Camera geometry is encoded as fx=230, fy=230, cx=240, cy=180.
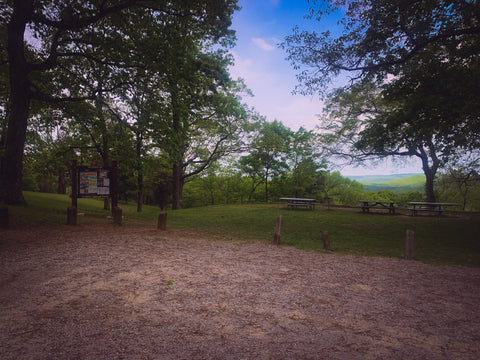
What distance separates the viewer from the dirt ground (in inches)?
99.2

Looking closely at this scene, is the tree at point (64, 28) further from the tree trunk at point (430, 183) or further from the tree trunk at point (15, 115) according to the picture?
the tree trunk at point (430, 183)

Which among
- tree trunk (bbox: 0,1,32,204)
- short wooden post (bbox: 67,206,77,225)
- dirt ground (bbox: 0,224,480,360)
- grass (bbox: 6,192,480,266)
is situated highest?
tree trunk (bbox: 0,1,32,204)

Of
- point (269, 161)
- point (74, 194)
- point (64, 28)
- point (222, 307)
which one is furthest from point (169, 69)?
point (269, 161)

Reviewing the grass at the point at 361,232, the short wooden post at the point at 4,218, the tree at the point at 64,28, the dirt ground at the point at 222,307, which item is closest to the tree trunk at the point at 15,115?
the tree at the point at 64,28

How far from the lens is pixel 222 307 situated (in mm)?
3359

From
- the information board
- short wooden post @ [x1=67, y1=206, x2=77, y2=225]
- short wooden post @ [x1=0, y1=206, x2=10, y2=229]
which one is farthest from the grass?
the information board

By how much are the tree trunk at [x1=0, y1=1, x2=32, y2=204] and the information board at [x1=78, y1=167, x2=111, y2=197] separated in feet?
8.69

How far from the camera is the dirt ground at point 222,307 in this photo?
2.52 meters

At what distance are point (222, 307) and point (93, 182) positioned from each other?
386 inches

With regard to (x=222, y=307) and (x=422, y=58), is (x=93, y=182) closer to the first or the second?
(x=222, y=307)

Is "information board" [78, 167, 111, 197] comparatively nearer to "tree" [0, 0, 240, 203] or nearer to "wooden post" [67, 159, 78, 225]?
"wooden post" [67, 159, 78, 225]

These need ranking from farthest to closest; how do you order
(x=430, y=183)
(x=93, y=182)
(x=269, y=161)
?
(x=269, y=161) → (x=430, y=183) → (x=93, y=182)

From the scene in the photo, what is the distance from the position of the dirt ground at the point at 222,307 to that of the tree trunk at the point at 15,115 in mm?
5923

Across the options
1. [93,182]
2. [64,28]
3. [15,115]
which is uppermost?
[64,28]
